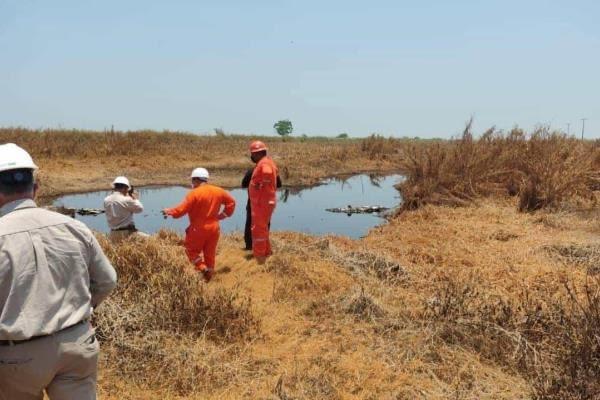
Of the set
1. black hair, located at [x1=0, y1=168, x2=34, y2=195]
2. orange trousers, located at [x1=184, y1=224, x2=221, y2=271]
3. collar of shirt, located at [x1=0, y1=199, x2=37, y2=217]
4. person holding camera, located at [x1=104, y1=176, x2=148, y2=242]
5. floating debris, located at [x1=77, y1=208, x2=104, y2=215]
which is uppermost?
black hair, located at [x1=0, y1=168, x2=34, y2=195]

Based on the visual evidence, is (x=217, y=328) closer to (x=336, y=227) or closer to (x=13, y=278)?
(x=13, y=278)

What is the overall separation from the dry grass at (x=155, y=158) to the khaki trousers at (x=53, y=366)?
1544 cm

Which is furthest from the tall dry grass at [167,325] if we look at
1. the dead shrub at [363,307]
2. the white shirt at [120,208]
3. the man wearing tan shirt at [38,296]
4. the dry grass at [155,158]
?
the dry grass at [155,158]

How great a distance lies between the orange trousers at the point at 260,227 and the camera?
716 cm

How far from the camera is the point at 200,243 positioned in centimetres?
666

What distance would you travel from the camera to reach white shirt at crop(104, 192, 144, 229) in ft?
22.2

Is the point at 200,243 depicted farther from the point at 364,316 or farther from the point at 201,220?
the point at 364,316

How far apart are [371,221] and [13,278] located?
12.1 meters

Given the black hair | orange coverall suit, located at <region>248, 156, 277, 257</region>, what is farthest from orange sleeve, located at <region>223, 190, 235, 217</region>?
the black hair

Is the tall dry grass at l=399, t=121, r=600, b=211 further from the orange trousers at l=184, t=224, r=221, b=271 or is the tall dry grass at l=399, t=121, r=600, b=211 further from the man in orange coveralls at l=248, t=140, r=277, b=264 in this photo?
the orange trousers at l=184, t=224, r=221, b=271

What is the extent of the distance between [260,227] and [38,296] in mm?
4943

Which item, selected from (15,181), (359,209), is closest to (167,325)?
(15,181)

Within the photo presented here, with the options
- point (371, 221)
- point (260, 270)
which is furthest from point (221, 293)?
point (371, 221)

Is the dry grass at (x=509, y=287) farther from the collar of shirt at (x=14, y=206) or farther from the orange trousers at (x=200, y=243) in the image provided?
the collar of shirt at (x=14, y=206)
